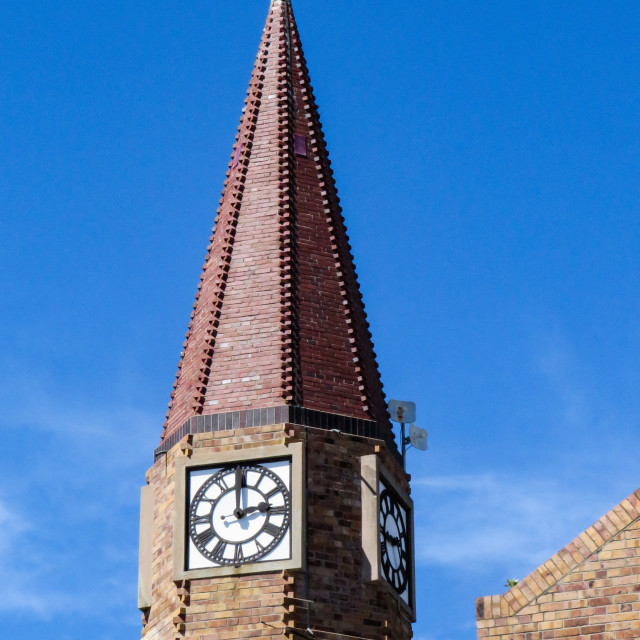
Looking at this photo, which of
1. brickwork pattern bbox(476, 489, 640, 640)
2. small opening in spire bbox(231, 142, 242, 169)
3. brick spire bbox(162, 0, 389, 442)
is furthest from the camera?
small opening in spire bbox(231, 142, 242, 169)

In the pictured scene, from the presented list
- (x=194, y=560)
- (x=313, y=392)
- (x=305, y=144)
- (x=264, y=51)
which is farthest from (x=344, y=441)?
(x=264, y=51)

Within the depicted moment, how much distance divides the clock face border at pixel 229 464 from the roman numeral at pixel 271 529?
0.84ft

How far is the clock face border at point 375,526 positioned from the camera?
37.2 metres

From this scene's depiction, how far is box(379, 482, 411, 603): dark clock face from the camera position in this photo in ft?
125

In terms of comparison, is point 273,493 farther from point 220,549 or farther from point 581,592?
point 581,592

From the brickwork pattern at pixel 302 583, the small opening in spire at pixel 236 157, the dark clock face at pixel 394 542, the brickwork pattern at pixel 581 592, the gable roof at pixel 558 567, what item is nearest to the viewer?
the brickwork pattern at pixel 581 592

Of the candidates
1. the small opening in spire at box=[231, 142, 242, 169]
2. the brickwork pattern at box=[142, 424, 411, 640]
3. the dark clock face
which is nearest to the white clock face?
the brickwork pattern at box=[142, 424, 411, 640]

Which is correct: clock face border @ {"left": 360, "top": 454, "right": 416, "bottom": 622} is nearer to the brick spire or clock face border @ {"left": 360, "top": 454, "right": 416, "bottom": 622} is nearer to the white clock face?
the brick spire

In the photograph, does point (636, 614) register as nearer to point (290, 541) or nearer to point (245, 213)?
point (290, 541)

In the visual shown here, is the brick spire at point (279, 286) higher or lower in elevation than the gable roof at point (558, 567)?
higher

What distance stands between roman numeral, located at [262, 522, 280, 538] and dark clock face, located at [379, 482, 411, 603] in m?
2.21

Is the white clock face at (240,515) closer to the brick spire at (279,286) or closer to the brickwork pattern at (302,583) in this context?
the brickwork pattern at (302,583)

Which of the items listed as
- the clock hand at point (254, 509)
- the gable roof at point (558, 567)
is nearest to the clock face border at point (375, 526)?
the clock hand at point (254, 509)

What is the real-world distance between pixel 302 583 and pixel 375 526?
2000 mm
